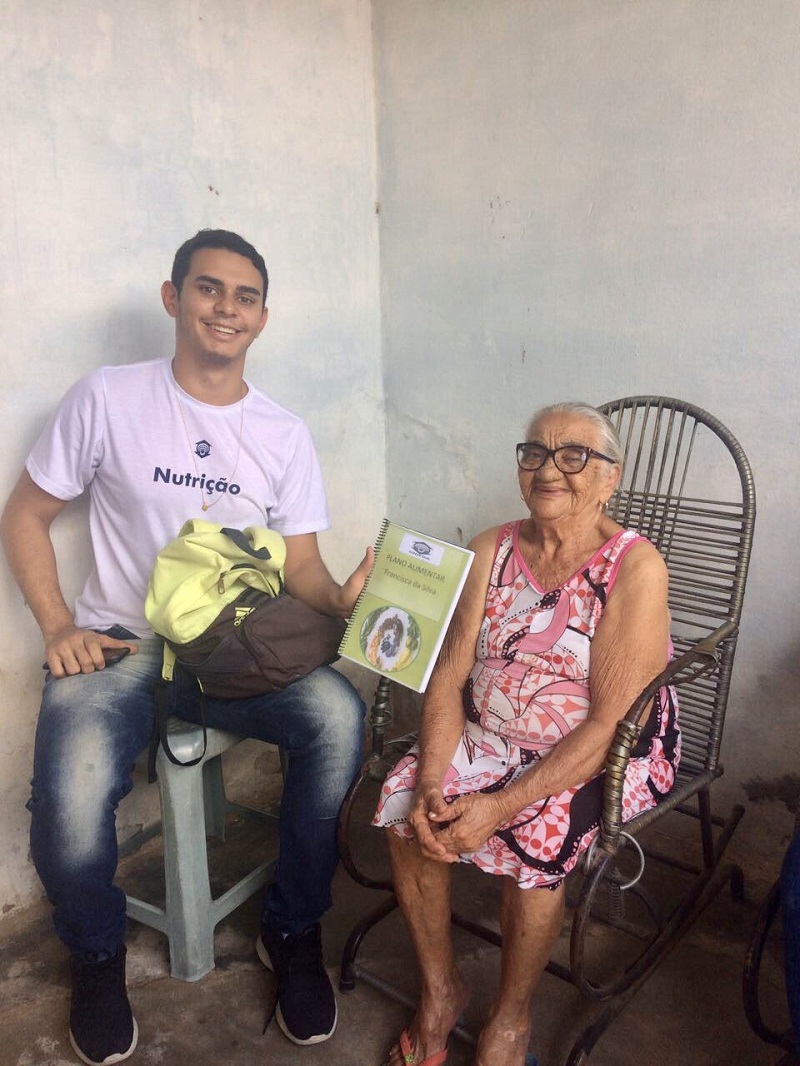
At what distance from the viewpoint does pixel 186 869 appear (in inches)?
81.2

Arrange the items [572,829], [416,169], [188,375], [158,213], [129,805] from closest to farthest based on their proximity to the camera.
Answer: [572,829] → [188,375] → [158,213] → [129,805] → [416,169]

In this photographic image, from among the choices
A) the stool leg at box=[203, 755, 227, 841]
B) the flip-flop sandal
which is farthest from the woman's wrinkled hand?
the stool leg at box=[203, 755, 227, 841]

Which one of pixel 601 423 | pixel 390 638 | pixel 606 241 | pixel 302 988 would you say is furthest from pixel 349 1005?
pixel 606 241

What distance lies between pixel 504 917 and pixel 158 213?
6.87 feet

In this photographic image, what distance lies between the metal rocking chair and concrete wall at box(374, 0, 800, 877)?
5.4 inches

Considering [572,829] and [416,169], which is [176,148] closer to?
[416,169]

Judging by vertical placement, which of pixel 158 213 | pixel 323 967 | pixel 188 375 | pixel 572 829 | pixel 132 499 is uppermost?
pixel 158 213

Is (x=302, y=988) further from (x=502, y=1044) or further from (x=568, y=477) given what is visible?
(x=568, y=477)

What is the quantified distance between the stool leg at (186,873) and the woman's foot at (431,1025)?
571 mm

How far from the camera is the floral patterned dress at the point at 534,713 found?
1.75m

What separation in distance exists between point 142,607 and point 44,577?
0.26 m

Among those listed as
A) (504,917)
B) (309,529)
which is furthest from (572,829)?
(309,529)

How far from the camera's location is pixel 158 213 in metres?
2.40

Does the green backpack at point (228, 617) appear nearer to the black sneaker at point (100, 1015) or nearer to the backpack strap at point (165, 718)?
the backpack strap at point (165, 718)
